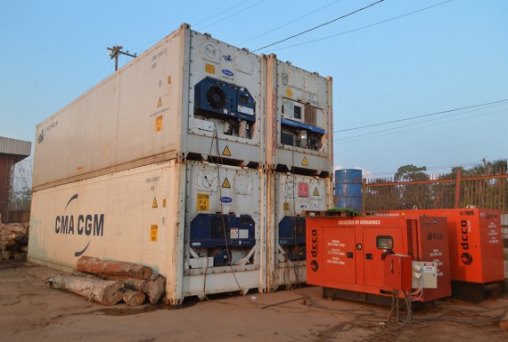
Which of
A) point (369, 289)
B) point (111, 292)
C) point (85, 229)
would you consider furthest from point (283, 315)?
point (85, 229)

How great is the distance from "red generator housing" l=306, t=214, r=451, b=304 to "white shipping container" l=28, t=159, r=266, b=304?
4.36ft

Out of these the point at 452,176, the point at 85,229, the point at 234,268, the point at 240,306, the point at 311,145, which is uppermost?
the point at 311,145

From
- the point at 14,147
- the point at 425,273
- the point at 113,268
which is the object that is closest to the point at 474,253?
the point at 425,273

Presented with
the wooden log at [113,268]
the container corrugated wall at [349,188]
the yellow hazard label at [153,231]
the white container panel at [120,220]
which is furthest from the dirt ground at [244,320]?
the container corrugated wall at [349,188]

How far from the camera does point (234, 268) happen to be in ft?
27.5

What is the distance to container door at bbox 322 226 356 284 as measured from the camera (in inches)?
296

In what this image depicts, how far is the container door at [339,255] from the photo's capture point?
752 cm

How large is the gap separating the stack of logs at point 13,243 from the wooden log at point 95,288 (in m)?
9.87

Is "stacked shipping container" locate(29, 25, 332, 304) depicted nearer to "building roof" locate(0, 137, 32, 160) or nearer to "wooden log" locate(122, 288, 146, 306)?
"wooden log" locate(122, 288, 146, 306)

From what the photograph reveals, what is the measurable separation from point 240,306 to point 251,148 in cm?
322

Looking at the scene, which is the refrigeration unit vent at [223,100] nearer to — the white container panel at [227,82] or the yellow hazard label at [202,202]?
the white container panel at [227,82]

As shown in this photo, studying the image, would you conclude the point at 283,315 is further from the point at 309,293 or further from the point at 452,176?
the point at 452,176

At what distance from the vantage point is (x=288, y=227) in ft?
31.1

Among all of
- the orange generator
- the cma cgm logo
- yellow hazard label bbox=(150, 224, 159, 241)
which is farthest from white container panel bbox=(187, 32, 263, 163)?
the orange generator
